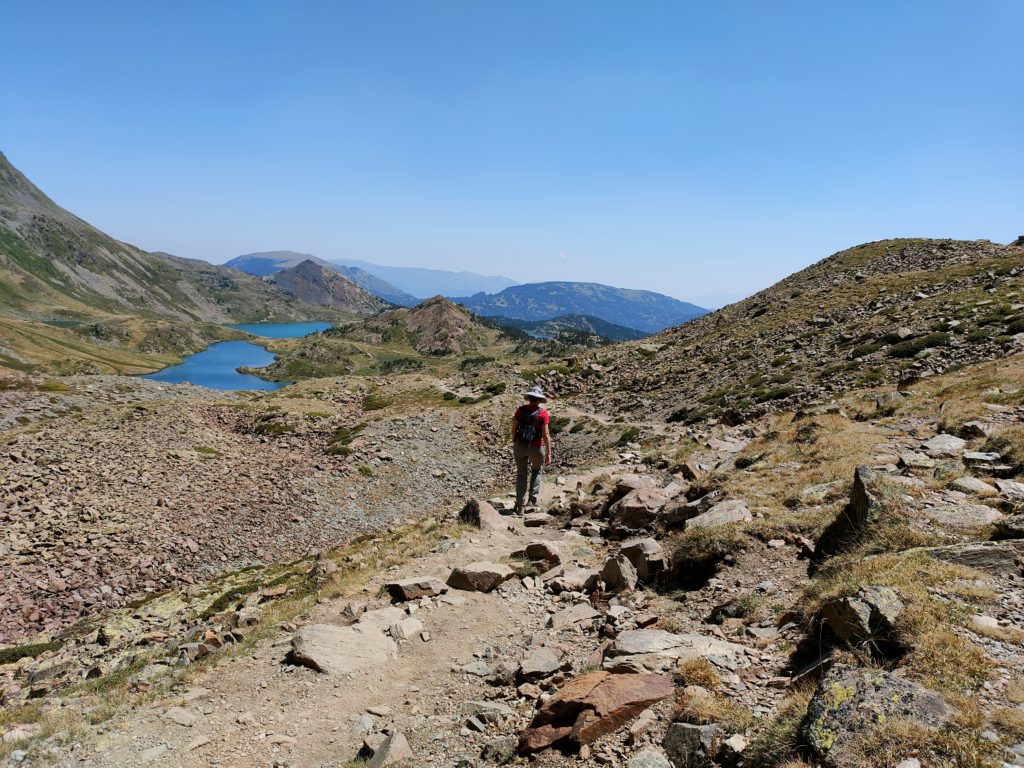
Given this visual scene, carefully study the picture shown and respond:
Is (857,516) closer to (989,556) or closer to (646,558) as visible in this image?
(989,556)

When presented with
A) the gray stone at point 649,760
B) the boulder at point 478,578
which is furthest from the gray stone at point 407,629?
the gray stone at point 649,760

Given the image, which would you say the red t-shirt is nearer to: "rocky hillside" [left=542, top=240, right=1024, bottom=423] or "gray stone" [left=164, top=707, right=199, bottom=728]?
"gray stone" [left=164, top=707, right=199, bottom=728]

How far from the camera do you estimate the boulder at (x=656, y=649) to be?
26.1 feet

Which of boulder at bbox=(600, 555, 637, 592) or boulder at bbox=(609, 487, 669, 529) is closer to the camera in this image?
boulder at bbox=(600, 555, 637, 592)

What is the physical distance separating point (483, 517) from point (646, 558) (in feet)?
23.5

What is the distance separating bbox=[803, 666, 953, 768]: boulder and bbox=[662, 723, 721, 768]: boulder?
1.03 m

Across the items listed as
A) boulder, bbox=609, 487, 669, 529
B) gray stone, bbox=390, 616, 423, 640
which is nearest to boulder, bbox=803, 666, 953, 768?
gray stone, bbox=390, 616, 423, 640

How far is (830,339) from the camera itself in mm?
37781

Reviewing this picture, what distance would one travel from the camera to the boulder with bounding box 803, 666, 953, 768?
17.0ft

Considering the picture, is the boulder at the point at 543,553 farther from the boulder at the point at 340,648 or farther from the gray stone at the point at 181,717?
the gray stone at the point at 181,717

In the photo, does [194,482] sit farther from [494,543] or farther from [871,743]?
[871,743]

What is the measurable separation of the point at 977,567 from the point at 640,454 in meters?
19.7

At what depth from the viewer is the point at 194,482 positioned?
31609 millimetres

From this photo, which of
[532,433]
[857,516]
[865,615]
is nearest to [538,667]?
[865,615]
